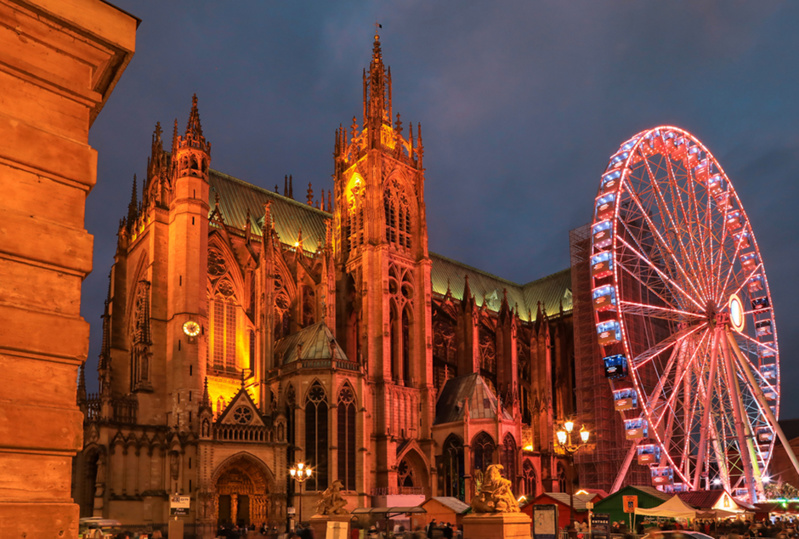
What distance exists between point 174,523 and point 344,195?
35178 millimetres

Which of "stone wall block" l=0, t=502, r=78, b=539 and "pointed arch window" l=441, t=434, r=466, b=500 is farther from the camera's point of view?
"pointed arch window" l=441, t=434, r=466, b=500

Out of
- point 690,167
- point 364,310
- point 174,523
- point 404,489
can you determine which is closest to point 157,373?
point 364,310

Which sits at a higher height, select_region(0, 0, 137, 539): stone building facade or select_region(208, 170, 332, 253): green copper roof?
select_region(208, 170, 332, 253): green copper roof

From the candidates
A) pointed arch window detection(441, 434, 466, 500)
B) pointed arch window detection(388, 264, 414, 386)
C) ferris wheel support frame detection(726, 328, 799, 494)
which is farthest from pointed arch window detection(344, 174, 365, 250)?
ferris wheel support frame detection(726, 328, 799, 494)

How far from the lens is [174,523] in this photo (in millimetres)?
22344

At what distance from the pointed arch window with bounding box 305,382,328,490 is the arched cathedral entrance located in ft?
8.47

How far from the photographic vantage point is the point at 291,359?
4500 centimetres

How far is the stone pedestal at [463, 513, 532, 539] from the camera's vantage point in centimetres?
1544

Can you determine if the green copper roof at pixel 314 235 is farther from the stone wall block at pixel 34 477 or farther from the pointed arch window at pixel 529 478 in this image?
the stone wall block at pixel 34 477

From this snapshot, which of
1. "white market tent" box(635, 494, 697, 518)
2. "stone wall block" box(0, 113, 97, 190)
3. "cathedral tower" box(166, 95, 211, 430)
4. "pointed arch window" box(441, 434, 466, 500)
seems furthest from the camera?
"pointed arch window" box(441, 434, 466, 500)

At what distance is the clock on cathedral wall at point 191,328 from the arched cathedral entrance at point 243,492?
6823 mm

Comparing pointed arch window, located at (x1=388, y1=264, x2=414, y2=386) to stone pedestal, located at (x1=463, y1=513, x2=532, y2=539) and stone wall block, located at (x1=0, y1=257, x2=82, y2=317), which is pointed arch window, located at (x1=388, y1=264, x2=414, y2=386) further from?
stone wall block, located at (x1=0, y1=257, x2=82, y2=317)

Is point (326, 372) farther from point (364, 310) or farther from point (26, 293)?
point (26, 293)

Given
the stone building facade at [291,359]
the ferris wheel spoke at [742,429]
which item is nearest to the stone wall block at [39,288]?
the stone building facade at [291,359]
